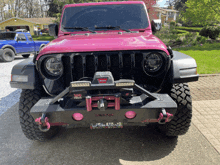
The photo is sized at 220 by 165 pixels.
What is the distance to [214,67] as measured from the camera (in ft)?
25.1

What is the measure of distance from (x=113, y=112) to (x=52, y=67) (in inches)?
37.0

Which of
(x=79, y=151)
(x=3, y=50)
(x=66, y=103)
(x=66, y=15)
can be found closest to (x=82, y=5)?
(x=66, y=15)

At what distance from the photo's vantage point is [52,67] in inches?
99.2

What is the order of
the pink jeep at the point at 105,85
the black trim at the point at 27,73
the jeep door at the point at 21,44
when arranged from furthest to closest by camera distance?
1. the jeep door at the point at 21,44
2. the black trim at the point at 27,73
3. the pink jeep at the point at 105,85

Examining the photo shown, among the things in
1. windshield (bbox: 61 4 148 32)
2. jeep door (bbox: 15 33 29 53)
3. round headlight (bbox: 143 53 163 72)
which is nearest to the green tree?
jeep door (bbox: 15 33 29 53)

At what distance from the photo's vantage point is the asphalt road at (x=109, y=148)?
271cm

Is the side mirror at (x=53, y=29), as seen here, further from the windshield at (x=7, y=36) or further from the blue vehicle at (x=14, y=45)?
the windshield at (x=7, y=36)

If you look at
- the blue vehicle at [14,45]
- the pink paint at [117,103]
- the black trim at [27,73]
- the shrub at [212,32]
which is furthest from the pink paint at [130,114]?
the shrub at [212,32]

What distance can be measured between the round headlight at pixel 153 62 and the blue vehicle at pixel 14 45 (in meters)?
9.69

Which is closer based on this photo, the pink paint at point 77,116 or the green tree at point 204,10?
the pink paint at point 77,116

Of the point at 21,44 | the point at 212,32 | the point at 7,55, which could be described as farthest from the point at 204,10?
the point at 7,55

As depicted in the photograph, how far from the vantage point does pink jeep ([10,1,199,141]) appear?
223 cm

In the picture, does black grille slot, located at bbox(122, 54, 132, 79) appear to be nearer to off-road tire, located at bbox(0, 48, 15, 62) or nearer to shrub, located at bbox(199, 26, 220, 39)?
off-road tire, located at bbox(0, 48, 15, 62)

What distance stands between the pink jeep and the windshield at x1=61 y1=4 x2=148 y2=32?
3.00ft
